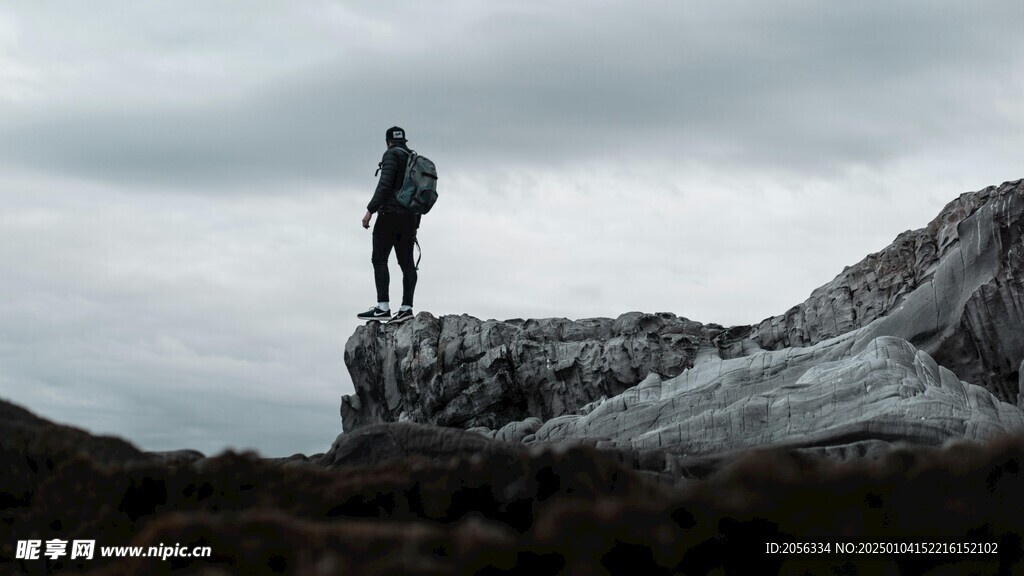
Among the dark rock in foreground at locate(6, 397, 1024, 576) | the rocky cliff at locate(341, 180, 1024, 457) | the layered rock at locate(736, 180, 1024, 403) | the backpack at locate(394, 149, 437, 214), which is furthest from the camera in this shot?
the backpack at locate(394, 149, 437, 214)

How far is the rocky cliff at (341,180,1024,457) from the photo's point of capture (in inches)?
595

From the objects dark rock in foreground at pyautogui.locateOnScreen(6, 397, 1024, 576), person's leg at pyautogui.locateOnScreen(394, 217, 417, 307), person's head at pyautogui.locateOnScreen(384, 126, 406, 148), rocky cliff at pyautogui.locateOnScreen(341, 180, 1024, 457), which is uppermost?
person's head at pyautogui.locateOnScreen(384, 126, 406, 148)

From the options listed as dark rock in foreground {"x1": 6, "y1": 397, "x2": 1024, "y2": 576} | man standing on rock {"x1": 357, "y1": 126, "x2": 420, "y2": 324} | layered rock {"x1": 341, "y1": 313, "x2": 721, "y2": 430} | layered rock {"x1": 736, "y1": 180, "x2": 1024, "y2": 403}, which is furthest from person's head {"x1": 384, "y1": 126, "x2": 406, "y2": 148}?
dark rock in foreground {"x1": 6, "y1": 397, "x2": 1024, "y2": 576}

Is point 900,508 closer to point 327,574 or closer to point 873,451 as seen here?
point 327,574

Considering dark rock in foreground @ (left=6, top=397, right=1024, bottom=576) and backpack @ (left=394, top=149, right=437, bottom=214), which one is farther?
backpack @ (left=394, top=149, right=437, bottom=214)

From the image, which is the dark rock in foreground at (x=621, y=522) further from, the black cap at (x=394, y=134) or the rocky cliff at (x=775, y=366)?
the black cap at (x=394, y=134)

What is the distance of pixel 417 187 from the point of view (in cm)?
2458

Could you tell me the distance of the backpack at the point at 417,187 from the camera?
2452cm

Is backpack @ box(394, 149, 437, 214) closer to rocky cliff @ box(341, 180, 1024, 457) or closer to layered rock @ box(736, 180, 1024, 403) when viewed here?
rocky cliff @ box(341, 180, 1024, 457)

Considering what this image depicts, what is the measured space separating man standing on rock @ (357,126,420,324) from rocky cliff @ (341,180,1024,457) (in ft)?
4.72

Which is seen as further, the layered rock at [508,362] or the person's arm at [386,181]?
the person's arm at [386,181]

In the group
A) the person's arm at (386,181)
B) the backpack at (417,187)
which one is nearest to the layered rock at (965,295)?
the backpack at (417,187)

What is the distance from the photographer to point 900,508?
467cm

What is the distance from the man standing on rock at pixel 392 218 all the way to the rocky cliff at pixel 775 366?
1.44 metres
